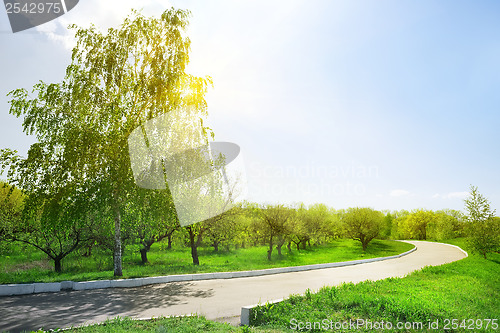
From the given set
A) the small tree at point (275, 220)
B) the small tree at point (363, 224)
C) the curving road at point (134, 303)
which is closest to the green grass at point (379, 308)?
the curving road at point (134, 303)

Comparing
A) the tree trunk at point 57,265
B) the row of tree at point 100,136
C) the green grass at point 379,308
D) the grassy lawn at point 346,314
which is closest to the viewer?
the grassy lawn at point 346,314

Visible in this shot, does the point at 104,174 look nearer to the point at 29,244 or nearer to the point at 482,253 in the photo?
the point at 29,244

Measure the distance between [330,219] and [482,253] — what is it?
2010cm

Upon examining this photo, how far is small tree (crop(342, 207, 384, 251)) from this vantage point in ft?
134

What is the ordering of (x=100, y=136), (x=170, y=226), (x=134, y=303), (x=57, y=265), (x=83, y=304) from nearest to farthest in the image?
(x=83, y=304), (x=134, y=303), (x=100, y=136), (x=57, y=265), (x=170, y=226)

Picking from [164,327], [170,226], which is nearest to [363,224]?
[170,226]

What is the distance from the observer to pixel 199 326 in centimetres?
693

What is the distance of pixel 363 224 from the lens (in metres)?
41.2

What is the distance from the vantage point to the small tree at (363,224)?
40.9 m

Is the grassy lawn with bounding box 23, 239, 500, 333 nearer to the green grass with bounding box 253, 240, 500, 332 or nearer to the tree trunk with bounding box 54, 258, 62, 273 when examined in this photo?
the green grass with bounding box 253, 240, 500, 332

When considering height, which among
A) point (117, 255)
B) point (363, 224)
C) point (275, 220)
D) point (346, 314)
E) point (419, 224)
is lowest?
point (419, 224)

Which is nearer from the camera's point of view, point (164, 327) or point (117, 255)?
point (164, 327)

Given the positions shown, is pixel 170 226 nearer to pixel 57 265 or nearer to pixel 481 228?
pixel 57 265

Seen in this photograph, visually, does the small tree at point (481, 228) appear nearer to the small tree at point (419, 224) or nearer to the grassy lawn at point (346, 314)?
the grassy lawn at point (346, 314)
